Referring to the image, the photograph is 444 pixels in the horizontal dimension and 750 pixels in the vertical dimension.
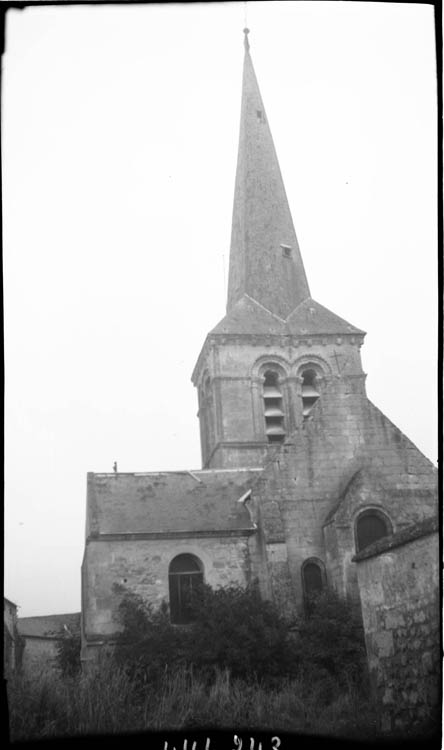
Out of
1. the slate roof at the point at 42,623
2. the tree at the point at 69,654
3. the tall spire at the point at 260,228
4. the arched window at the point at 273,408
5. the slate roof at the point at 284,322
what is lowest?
the slate roof at the point at 42,623

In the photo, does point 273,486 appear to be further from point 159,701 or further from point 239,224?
point 239,224

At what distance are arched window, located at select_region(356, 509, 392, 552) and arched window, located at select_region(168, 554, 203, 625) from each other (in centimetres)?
452

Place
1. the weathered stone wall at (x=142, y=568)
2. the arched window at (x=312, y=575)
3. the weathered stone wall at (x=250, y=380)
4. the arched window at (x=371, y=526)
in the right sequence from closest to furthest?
the weathered stone wall at (x=142, y=568) < the arched window at (x=371, y=526) < the arched window at (x=312, y=575) < the weathered stone wall at (x=250, y=380)

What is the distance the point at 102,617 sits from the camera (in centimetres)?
2130

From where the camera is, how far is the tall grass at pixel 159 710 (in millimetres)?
10812

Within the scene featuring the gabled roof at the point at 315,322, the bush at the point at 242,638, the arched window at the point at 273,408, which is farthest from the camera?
the gabled roof at the point at 315,322

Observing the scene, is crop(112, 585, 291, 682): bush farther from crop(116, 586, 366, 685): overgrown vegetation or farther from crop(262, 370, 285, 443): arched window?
crop(262, 370, 285, 443): arched window

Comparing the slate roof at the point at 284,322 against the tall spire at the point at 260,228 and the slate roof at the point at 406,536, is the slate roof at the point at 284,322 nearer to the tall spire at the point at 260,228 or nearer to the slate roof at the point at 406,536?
the tall spire at the point at 260,228

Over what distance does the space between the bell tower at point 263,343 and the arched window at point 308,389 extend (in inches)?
1.5

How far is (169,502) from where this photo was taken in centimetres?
2430

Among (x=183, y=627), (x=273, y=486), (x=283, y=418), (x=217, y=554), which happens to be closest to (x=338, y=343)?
(x=283, y=418)

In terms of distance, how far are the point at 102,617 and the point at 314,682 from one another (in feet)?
21.5

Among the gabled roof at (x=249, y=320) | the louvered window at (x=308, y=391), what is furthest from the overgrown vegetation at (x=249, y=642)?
the gabled roof at (x=249, y=320)

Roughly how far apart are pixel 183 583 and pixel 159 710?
32.0 ft
